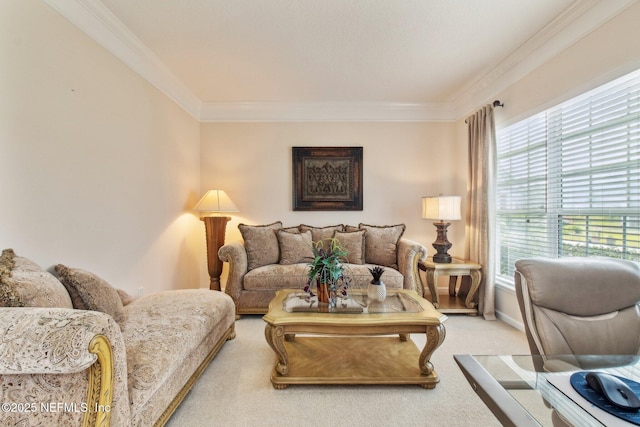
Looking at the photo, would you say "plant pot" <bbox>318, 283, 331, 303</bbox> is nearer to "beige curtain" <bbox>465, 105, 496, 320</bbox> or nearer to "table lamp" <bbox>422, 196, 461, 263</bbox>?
"table lamp" <bbox>422, 196, 461, 263</bbox>

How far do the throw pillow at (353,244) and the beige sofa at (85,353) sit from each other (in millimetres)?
2013

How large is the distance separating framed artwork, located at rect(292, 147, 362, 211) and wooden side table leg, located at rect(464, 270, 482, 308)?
1641 mm

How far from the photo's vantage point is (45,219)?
1802 millimetres

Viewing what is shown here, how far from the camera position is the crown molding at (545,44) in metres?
2.01

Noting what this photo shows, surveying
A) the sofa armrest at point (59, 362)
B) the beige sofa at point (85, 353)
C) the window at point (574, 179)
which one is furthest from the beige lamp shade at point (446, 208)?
the sofa armrest at point (59, 362)

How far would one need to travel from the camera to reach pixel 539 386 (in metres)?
1.00

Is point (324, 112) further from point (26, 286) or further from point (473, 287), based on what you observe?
point (26, 286)

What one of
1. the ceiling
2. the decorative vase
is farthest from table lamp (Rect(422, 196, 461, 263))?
the decorative vase

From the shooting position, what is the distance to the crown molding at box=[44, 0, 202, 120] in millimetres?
1999

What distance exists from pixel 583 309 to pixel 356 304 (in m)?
1.30

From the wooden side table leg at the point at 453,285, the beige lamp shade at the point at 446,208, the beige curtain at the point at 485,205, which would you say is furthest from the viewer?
the wooden side table leg at the point at 453,285

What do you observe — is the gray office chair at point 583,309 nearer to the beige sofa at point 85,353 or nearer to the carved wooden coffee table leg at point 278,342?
the carved wooden coffee table leg at point 278,342

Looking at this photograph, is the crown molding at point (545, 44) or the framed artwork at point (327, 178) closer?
the crown molding at point (545, 44)

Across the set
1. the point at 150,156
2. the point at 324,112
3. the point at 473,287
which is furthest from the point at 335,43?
the point at 473,287
